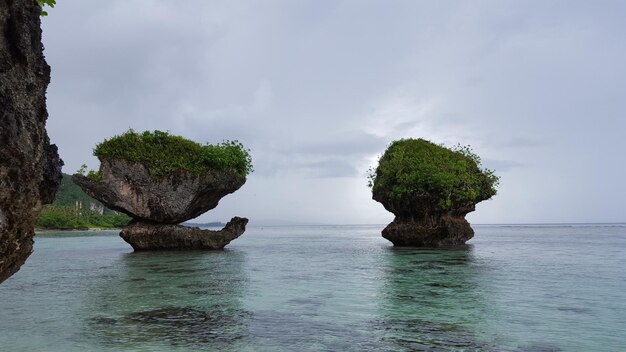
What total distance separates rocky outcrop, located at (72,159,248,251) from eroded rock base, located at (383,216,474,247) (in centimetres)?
1148

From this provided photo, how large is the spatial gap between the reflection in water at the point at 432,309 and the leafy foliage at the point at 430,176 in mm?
11075

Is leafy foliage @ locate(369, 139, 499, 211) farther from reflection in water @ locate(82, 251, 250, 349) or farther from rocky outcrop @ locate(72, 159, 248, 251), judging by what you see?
reflection in water @ locate(82, 251, 250, 349)

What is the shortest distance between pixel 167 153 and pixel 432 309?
864 inches

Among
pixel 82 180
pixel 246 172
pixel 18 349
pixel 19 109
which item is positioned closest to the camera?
pixel 19 109

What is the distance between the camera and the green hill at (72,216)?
10019 centimetres

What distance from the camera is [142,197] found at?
27.1 metres

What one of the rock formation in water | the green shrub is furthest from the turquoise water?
the green shrub

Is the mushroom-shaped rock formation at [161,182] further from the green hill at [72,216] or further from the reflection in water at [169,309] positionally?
the green hill at [72,216]

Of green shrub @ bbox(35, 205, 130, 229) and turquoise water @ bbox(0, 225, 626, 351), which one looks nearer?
turquoise water @ bbox(0, 225, 626, 351)

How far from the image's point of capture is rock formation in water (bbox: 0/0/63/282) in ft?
15.5

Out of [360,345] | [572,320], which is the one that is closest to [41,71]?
[360,345]

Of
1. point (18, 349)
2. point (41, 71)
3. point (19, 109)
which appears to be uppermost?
point (41, 71)

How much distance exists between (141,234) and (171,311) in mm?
19998

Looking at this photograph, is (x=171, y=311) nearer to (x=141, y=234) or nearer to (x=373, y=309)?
(x=373, y=309)
